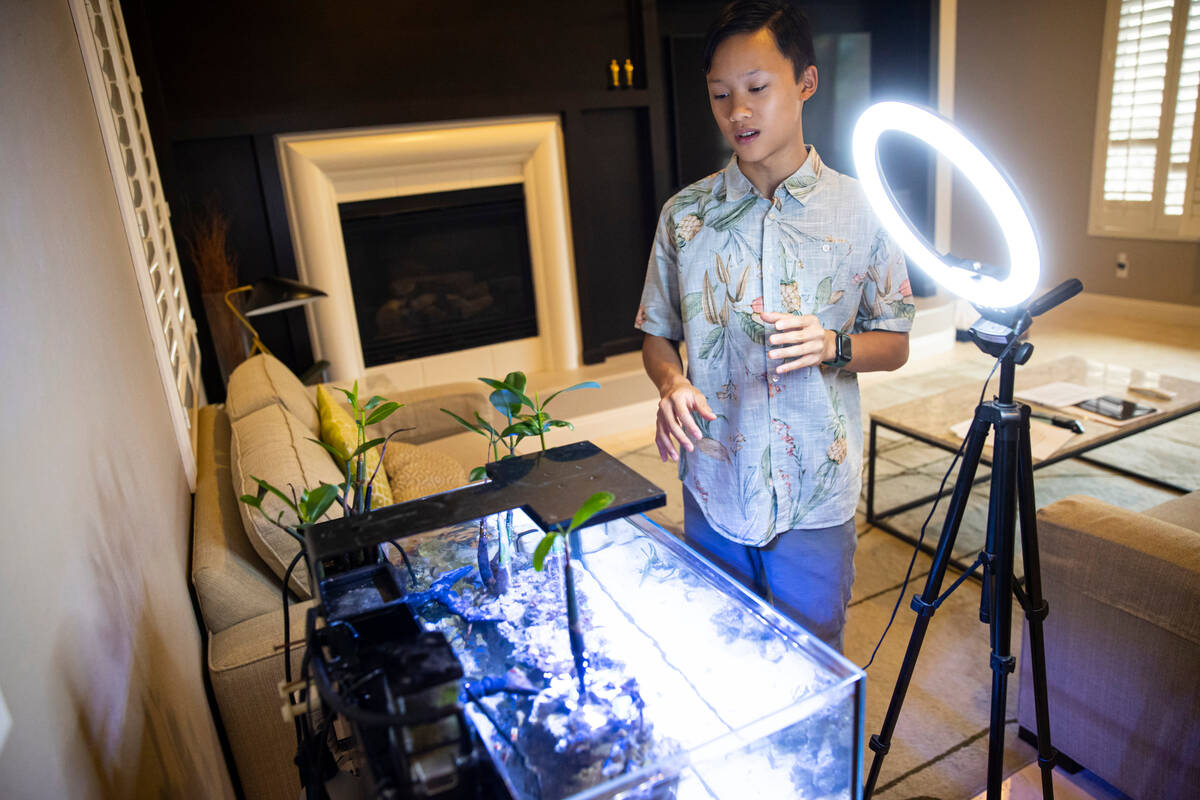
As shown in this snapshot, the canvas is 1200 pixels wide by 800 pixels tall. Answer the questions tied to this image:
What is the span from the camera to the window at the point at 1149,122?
4352 mm

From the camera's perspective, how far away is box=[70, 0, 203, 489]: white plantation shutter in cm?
189

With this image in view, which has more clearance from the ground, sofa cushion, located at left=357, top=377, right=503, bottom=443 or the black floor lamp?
the black floor lamp

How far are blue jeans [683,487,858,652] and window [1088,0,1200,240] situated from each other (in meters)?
4.54

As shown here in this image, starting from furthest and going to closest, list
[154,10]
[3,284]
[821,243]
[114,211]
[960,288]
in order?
[154,10] < [114,211] < [821,243] < [960,288] < [3,284]

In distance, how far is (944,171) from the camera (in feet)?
15.4

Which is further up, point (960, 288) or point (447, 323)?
point (960, 288)

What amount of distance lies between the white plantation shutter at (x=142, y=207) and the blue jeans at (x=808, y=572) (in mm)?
1445

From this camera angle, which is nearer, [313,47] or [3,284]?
[3,284]

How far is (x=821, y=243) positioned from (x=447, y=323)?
2814 mm

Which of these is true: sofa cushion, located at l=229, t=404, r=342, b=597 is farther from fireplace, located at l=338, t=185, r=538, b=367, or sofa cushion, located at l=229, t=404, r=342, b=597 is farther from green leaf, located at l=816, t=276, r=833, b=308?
fireplace, located at l=338, t=185, r=538, b=367

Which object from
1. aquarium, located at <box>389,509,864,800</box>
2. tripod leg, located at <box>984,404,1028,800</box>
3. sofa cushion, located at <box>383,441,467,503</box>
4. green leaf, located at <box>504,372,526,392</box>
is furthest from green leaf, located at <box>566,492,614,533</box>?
sofa cushion, located at <box>383,441,467,503</box>

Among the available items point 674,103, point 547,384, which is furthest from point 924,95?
point 547,384

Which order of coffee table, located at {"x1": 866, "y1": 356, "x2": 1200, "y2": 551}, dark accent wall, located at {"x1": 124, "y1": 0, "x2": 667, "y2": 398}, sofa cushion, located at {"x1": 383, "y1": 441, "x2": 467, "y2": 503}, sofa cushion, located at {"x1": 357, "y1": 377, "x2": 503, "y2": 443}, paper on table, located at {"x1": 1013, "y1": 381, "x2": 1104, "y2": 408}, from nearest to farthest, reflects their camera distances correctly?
sofa cushion, located at {"x1": 383, "y1": 441, "x2": 467, "y2": 503} < coffee table, located at {"x1": 866, "y1": 356, "x2": 1200, "y2": 551} < paper on table, located at {"x1": 1013, "y1": 381, "x2": 1104, "y2": 408} < sofa cushion, located at {"x1": 357, "y1": 377, "x2": 503, "y2": 443} < dark accent wall, located at {"x1": 124, "y1": 0, "x2": 667, "y2": 398}

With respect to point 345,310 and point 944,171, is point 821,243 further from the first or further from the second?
point 944,171
